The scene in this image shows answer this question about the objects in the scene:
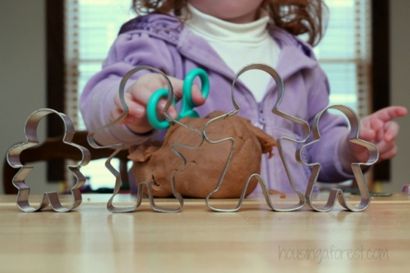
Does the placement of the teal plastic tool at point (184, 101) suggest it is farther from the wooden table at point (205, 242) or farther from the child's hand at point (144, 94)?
the wooden table at point (205, 242)

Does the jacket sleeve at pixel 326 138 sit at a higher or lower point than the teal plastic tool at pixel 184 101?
lower

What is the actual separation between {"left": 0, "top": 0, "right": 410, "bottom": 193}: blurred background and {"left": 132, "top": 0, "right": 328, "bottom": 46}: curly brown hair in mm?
1889

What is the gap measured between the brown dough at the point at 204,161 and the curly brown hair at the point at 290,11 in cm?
45

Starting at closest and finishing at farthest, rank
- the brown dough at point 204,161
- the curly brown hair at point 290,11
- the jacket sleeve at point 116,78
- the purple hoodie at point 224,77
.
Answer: the brown dough at point 204,161, the jacket sleeve at point 116,78, the purple hoodie at point 224,77, the curly brown hair at point 290,11

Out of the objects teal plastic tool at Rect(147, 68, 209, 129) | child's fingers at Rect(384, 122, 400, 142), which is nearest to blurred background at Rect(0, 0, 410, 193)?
child's fingers at Rect(384, 122, 400, 142)

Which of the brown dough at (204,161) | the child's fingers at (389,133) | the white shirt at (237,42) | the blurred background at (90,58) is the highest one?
the white shirt at (237,42)

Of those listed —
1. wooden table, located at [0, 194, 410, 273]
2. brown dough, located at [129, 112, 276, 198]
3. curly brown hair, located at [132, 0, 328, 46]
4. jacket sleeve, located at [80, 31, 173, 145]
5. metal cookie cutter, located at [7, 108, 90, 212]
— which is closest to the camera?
wooden table, located at [0, 194, 410, 273]

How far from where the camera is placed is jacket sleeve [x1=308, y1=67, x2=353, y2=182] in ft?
3.21

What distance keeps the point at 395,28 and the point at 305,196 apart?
2.90 metres

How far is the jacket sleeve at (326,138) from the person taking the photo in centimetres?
98

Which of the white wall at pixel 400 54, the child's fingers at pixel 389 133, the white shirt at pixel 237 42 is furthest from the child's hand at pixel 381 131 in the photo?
the white wall at pixel 400 54

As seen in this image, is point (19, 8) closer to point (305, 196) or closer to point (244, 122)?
point (244, 122)

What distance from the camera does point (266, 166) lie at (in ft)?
3.18

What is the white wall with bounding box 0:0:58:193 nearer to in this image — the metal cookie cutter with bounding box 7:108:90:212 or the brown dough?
the brown dough
